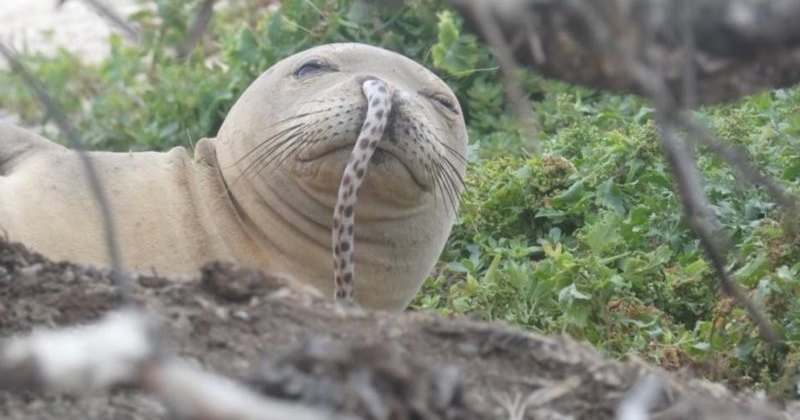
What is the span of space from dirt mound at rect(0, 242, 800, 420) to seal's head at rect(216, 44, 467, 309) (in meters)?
1.71

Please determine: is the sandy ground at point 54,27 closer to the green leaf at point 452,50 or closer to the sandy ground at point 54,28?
the sandy ground at point 54,28

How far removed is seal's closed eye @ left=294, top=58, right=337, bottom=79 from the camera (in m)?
6.10

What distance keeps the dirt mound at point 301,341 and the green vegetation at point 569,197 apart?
785mm

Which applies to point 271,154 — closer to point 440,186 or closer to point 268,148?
point 268,148

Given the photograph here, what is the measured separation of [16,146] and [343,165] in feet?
4.61

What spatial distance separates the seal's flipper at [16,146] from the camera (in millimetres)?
6027

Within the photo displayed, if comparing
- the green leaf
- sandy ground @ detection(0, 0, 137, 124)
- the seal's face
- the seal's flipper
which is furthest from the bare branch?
sandy ground @ detection(0, 0, 137, 124)

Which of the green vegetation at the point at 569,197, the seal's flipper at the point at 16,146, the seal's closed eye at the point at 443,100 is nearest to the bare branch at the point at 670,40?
the green vegetation at the point at 569,197

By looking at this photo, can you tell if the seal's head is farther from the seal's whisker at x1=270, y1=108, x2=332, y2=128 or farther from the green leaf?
the green leaf

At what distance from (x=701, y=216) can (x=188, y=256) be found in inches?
117

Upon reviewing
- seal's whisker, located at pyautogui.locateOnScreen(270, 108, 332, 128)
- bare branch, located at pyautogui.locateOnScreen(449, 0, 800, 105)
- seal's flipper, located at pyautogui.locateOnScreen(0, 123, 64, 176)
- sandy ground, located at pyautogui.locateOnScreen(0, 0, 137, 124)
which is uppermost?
sandy ground, located at pyautogui.locateOnScreen(0, 0, 137, 124)

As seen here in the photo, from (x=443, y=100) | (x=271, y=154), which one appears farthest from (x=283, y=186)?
(x=443, y=100)

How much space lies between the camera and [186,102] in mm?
8203

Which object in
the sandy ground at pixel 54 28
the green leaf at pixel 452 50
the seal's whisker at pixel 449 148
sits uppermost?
the green leaf at pixel 452 50
